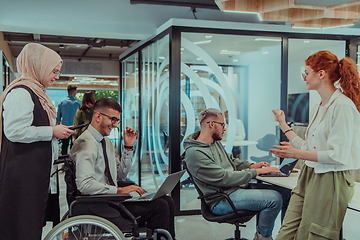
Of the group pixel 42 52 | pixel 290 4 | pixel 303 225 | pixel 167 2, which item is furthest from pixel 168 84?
pixel 303 225

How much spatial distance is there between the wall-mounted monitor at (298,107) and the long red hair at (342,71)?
2752mm

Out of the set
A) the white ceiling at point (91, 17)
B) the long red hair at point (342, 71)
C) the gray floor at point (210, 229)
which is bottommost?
the gray floor at point (210, 229)

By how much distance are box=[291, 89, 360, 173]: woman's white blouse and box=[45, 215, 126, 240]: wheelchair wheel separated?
4.22ft

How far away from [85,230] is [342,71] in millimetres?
1842

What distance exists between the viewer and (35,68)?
86.8 inches

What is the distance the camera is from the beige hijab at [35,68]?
2160mm

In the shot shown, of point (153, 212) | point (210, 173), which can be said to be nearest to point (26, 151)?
point (153, 212)

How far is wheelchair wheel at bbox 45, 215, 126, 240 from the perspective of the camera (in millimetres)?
2119

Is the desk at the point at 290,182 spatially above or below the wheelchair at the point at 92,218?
above

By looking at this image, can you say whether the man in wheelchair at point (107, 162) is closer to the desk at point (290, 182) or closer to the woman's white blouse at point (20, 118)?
the woman's white blouse at point (20, 118)

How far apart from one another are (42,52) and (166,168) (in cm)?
274

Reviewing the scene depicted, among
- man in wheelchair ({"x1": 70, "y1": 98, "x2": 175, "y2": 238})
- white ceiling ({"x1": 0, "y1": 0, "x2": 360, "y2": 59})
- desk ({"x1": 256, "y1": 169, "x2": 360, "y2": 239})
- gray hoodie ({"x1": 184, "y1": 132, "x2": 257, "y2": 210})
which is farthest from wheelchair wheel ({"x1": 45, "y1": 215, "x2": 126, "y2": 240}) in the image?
white ceiling ({"x1": 0, "y1": 0, "x2": 360, "y2": 59})

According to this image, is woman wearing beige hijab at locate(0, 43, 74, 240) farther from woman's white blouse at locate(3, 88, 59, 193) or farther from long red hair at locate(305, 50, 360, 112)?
long red hair at locate(305, 50, 360, 112)

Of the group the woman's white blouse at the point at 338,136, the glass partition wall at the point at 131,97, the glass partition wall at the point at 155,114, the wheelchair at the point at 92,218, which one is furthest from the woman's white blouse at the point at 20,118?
the glass partition wall at the point at 131,97
